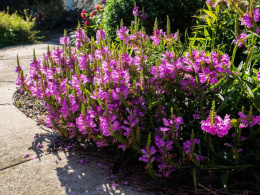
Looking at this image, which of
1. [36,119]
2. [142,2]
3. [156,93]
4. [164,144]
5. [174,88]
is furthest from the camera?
[142,2]

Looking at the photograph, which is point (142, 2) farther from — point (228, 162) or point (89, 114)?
point (228, 162)

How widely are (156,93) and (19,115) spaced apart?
163 cm

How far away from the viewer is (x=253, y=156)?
1.96 meters

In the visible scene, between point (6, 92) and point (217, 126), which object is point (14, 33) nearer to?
point (6, 92)

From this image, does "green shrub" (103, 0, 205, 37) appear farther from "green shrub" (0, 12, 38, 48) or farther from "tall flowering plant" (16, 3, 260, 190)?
"green shrub" (0, 12, 38, 48)

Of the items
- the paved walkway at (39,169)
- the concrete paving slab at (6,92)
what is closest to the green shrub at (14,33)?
the concrete paving slab at (6,92)

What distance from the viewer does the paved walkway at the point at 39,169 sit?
2010 mm

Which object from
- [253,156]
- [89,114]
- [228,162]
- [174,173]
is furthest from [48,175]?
[253,156]

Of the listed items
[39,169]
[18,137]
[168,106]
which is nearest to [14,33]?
[18,137]

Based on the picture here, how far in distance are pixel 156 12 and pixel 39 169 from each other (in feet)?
9.32

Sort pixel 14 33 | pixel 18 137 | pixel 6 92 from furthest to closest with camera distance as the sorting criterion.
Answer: pixel 14 33, pixel 6 92, pixel 18 137

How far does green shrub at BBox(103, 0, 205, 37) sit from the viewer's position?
172 inches

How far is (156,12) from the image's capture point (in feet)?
14.3

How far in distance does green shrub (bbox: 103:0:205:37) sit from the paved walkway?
2105 millimetres
